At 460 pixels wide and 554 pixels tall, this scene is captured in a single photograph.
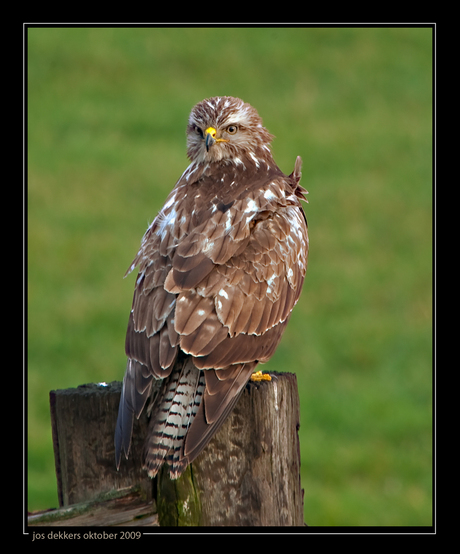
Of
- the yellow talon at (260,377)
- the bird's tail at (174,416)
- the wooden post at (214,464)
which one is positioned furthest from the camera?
the yellow talon at (260,377)

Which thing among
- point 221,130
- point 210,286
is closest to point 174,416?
point 210,286

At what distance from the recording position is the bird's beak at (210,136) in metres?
6.18

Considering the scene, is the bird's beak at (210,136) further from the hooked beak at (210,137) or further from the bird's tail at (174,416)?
the bird's tail at (174,416)

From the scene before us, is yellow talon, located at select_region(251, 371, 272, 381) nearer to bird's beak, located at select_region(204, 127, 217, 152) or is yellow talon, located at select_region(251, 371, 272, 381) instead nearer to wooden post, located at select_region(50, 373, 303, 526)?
wooden post, located at select_region(50, 373, 303, 526)

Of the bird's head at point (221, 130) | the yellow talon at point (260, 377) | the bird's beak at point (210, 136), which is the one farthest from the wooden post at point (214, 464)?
the bird's head at point (221, 130)

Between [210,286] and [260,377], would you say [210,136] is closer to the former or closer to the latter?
[210,286]

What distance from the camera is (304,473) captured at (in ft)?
35.2

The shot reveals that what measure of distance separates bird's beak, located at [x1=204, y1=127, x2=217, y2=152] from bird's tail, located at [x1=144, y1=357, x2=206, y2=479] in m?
2.00

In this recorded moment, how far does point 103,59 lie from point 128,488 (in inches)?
656

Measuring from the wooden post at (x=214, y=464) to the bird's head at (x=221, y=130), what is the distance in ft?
7.37

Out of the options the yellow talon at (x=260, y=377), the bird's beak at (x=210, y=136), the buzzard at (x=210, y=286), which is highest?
the bird's beak at (x=210, y=136)

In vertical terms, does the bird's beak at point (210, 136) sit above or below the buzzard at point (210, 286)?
above

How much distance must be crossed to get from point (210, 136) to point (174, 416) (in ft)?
8.08
